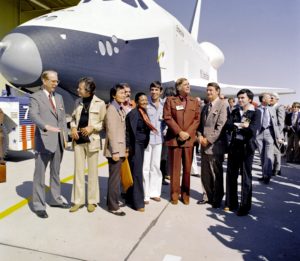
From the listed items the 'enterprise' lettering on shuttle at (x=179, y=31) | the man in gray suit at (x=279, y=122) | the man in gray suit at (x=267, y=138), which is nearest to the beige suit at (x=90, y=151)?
the man in gray suit at (x=267, y=138)

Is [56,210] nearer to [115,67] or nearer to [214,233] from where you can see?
[214,233]

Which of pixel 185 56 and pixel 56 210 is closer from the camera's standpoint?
pixel 56 210

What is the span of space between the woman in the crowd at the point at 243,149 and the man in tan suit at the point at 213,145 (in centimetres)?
16

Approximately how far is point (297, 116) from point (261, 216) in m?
5.72

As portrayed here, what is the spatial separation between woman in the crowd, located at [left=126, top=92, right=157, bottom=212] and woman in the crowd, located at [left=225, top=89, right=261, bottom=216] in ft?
4.17

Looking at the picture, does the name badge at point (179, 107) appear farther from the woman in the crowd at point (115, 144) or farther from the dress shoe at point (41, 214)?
the dress shoe at point (41, 214)

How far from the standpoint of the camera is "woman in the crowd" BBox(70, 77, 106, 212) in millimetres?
3795

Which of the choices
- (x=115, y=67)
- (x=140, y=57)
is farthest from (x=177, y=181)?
(x=140, y=57)

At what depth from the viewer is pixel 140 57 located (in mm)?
7023

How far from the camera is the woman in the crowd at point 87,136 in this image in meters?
3.79

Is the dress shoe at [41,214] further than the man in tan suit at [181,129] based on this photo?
No

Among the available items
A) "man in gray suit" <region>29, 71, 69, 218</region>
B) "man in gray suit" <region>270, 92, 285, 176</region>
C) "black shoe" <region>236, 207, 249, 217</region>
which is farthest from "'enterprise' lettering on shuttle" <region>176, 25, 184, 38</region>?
"black shoe" <region>236, 207, 249, 217</region>

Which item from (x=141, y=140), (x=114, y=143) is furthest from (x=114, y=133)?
(x=141, y=140)

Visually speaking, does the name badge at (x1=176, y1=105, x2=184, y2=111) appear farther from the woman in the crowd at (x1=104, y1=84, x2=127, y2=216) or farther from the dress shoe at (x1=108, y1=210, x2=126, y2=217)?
the dress shoe at (x1=108, y1=210, x2=126, y2=217)
